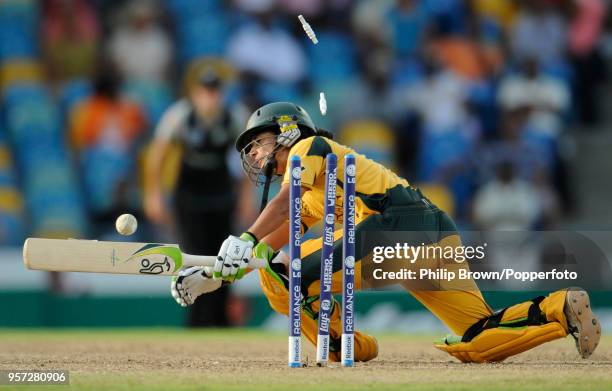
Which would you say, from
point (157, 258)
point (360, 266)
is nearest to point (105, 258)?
point (157, 258)

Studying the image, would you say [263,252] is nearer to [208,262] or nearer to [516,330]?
[208,262]

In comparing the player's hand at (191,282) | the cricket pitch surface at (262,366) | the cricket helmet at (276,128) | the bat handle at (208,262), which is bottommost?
the cricket pitch surface at (262,366)

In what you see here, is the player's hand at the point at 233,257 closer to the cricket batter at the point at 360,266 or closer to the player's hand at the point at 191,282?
the cricket batter at the point at 360,266

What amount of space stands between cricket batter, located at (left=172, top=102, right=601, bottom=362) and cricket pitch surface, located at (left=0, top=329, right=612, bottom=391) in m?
0.16

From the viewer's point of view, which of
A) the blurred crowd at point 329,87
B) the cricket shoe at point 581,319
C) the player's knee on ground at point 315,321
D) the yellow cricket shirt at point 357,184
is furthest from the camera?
the blurred crowd at point 329,87

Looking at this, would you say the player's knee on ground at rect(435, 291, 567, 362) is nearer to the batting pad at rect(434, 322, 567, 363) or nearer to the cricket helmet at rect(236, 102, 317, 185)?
the batting pad at rect(434, 322, 567, 363)

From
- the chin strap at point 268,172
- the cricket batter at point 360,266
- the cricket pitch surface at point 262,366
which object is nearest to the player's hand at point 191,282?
the cricket batter at point 360,266

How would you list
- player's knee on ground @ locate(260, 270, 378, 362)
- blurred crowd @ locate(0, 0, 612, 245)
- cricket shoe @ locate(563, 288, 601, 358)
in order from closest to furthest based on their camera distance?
cricket shoe @ locate(563, 288, 601, 358), player's knee on ground @ locate(260, 270, 378, 362), blurred crowd @ locate(0, 0, 612, 245)

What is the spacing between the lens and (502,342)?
277 inches

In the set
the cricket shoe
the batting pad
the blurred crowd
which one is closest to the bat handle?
the batting pad

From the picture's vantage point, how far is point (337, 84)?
45.6 ft

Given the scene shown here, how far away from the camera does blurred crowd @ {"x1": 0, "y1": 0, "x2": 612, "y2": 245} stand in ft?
42.8

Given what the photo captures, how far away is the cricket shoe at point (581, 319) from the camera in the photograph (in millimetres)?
6875

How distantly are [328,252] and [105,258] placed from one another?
115 cm
